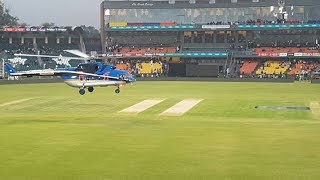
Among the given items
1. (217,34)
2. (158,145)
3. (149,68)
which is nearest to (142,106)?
(158,145)

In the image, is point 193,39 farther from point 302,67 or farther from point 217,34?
point 302,67

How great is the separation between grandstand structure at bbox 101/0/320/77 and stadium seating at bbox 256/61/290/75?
170mm

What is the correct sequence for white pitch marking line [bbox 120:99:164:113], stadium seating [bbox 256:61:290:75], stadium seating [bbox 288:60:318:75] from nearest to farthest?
white pitch marking line [bbox 120:99:164:113] < stadium seating [bbox 288:60:318:75] < stadium seating [bbox 256:61:290:75]

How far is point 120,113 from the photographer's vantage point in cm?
2955

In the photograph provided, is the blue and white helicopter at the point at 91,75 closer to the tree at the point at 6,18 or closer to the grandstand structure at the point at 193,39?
the grandstand structure at the point at 193,39

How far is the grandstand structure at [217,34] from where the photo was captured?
93125mm

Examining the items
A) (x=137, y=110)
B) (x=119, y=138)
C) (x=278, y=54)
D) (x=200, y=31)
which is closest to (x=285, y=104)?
(x=137, y=110)

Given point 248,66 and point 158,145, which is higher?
point 248,66

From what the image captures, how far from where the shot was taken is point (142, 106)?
34.3 metres

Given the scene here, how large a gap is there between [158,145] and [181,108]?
15.8 metres

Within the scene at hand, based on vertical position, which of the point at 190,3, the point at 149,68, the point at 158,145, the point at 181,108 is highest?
the point at 190,3

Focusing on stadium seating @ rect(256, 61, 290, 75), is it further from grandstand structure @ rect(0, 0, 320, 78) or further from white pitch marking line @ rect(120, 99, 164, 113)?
white pitch marking line @ rect(120, 99, 164, 113)

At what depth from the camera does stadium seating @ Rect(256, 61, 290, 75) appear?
8994cm

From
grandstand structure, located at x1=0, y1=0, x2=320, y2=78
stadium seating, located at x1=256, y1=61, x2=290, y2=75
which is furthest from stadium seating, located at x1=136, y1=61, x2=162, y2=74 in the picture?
stadium seating, located at x1=256, y1=61, x2=290, y2=75
